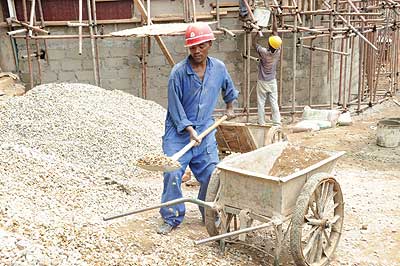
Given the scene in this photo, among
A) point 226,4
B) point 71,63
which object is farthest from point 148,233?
point 226,4

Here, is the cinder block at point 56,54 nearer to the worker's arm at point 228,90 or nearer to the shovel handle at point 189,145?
the worker's arm at point 228,90

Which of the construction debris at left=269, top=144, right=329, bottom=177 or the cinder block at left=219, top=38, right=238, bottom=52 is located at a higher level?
the cinder block at left=219, top=38, right=238, bottom=52

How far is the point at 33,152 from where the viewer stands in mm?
6684

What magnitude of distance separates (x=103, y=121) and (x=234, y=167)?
14.9ft

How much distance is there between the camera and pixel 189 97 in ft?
16.3

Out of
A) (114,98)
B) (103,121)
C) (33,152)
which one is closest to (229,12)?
(114,98)

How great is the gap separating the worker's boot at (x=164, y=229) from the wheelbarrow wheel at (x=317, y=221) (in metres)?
1.35

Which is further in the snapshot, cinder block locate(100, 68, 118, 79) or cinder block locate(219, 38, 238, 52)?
cinder block locate(219, 38, 238, 52)

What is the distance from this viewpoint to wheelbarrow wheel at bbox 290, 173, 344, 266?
13.8 feet

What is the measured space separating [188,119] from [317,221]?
1611 mm

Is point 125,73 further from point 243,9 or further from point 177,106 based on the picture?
point 177,106

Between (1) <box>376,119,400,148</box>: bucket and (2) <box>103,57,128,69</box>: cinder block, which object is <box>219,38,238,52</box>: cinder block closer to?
(2) <box>103,57,128,69</box>: cinder block

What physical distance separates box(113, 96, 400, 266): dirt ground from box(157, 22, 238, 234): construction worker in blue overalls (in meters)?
0.30

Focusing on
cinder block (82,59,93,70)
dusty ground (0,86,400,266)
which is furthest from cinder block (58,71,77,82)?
dusty ground (0,86,400,266)
